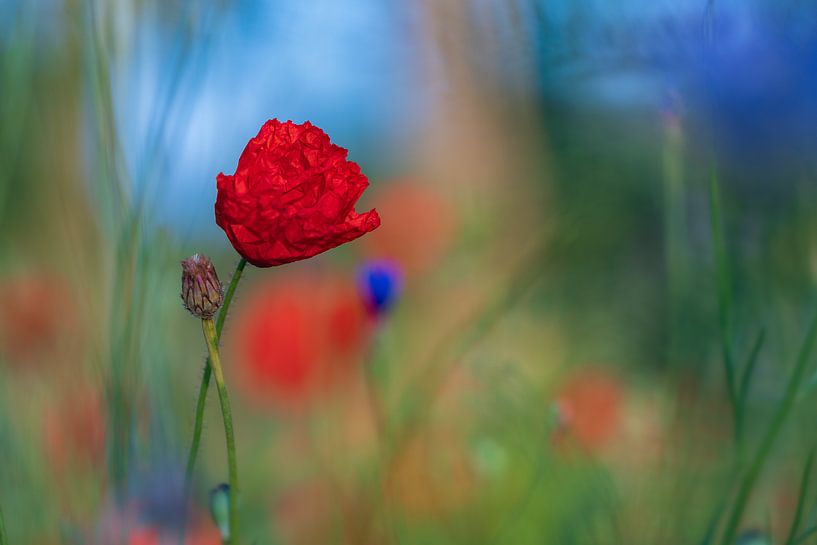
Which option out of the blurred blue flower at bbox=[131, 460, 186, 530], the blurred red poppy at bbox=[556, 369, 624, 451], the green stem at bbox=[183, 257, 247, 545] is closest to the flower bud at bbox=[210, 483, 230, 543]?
the green stem at bbox=[183, 257, 247, 545]

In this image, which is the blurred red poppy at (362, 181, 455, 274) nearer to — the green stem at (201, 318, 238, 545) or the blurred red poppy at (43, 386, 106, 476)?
the blurred red poppy at (43, 386, 106, 476)

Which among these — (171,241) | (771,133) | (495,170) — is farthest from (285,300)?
(495,170)

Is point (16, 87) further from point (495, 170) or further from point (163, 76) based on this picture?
point (495, 170)

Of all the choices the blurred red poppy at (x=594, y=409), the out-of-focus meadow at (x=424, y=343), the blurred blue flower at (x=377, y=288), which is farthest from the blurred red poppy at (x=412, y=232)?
the blurred blue flower at (x=377, y=288)

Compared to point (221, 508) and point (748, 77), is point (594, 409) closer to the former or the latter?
point (748, 77)

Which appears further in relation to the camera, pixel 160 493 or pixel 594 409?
pixel 594 409

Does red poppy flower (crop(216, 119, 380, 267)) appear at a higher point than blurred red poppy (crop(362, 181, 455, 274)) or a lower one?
higher

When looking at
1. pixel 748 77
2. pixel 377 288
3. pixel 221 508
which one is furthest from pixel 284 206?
pixel 748 77
